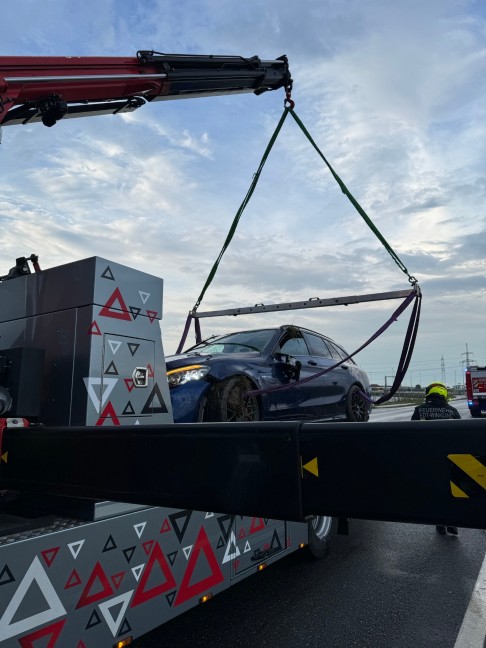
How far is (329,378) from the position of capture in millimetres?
7062

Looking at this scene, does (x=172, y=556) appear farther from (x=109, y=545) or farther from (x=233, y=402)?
(x=233, y=402)

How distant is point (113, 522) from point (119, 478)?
0.89 meters

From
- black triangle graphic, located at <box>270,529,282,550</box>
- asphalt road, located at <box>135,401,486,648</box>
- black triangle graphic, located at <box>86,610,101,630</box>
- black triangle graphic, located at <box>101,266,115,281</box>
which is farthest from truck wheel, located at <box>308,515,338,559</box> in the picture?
black triangle graphic, located at <box>101,266,115,281</box>

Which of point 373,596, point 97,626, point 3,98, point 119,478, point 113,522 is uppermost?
point 3,98

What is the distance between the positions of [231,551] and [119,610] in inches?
42.4

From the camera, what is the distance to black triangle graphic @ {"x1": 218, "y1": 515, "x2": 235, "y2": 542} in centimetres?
343

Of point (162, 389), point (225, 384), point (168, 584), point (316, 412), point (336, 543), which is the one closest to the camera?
point (168, 584)

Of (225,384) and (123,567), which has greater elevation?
(225,384)

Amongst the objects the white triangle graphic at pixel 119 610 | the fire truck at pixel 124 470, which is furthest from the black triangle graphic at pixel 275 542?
the white triangle graphic at pixel 119 610

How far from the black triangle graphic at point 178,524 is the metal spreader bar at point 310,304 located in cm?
305

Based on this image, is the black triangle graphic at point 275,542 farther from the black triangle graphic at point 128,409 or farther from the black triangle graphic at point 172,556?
the black triangle graphic at point 128,409

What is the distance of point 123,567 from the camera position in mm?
2627

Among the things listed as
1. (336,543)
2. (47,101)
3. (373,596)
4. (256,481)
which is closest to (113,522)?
(256,481)

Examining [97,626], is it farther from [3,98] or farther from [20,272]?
[3,98]
